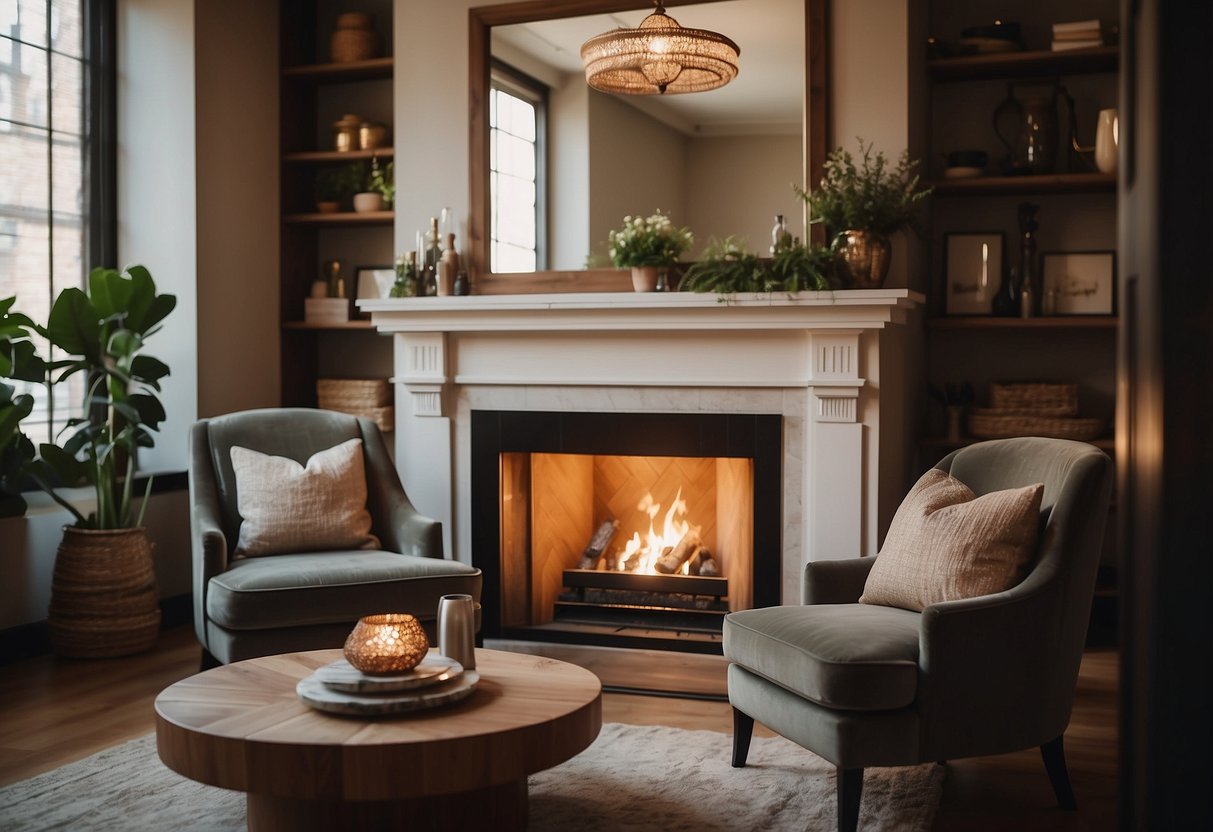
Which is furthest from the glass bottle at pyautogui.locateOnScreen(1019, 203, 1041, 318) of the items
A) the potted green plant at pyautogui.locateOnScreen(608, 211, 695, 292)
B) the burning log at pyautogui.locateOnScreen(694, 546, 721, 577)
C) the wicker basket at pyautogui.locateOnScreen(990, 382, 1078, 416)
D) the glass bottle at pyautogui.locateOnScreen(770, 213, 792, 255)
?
the burning log at pyautogui.locateOnScreen(694, 546, 721, 577)

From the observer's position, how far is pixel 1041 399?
4375 mm

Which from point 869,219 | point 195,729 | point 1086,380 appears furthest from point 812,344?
point 195,729

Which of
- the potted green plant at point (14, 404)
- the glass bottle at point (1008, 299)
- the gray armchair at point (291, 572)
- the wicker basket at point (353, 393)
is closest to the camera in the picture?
the gray armchair at point (291, 572)

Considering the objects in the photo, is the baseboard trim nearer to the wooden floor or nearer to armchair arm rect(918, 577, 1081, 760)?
the wooden floor

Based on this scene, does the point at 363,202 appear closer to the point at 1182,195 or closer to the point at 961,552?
the point at 961,552

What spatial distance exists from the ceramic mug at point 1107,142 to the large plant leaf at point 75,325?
375cm

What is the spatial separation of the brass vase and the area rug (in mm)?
1689

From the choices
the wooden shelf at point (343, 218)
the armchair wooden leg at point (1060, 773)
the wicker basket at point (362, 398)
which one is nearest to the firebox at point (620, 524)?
the wicker basket at point (362, 398)

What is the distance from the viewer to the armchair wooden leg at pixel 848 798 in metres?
2.47

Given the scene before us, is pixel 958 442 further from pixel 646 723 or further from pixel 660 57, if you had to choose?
pixel 660 57

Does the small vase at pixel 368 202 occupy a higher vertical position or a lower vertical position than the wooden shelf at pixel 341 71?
lower

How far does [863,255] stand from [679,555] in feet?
4.66

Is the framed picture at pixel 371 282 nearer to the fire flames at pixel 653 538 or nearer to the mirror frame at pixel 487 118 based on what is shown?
the mirror frame at pixel 487 118

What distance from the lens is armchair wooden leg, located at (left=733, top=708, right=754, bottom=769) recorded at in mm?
2992
